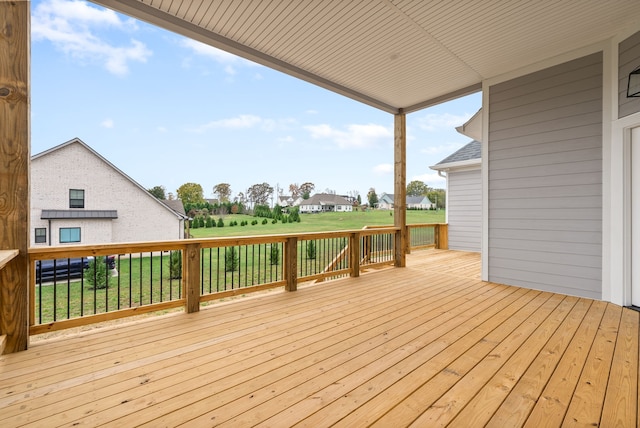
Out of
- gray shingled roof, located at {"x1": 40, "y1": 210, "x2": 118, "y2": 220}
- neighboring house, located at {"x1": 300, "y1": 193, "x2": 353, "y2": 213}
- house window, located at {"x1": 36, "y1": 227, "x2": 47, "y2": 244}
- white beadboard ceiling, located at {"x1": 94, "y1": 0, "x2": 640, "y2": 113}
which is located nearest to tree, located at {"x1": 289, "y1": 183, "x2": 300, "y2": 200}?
neighboring house, located at {"x1": 300, "y1": 193, "x2": 353, "y2": 213}

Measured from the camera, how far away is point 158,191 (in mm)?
3725

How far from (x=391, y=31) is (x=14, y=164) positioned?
3.80 meters

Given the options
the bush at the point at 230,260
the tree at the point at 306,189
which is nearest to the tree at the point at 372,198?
the tree at the point at 306,189

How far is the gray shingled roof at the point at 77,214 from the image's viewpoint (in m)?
2.69

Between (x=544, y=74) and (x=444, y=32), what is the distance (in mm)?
1835

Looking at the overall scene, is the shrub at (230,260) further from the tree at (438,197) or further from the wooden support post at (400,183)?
the tree at (438,197)

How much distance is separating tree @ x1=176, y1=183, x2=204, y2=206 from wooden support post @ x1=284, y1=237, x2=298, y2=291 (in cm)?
138

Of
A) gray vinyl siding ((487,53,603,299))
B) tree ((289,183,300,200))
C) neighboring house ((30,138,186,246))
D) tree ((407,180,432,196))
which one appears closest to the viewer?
neighboring house ((30,138,186,246))

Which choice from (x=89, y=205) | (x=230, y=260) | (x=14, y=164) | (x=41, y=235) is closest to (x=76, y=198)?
(x=89, y=205)

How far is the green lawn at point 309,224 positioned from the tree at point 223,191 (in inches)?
15.5

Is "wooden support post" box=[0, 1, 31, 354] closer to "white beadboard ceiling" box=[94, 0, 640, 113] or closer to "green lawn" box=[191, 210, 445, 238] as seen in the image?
"white beadboard ceiling" box=[94, 0, 640, 113]

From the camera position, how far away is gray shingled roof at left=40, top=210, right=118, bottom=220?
8.82 ft

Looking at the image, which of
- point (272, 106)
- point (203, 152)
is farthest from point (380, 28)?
point (272, 106)

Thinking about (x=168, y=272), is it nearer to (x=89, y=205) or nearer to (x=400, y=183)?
(x=89, y=205)
